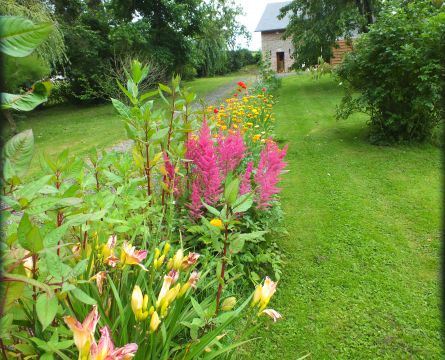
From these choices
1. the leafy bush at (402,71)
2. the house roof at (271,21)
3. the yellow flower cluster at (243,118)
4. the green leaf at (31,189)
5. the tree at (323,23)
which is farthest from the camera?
the house roof at (271,21)

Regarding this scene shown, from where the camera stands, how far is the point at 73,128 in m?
12.7

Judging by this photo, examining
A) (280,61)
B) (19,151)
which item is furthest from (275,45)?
(19,151)

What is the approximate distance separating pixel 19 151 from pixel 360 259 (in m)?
3.29

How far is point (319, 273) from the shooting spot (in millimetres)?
3078

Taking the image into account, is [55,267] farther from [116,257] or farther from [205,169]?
[205,169]

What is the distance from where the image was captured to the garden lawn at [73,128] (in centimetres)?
941

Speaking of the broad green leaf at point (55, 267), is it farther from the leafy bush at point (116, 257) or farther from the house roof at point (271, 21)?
the house roof at point (271, 21)

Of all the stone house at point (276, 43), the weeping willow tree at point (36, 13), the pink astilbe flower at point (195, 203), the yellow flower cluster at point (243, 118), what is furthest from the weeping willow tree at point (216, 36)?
the pink astilbe flower at point (195, 203)

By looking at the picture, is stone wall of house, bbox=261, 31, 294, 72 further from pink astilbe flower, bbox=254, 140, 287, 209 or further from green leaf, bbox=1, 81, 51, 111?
green leaf, bbox=1, 81, 51, 111

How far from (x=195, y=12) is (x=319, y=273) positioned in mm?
18518

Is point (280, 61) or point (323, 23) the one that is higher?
point (323, 23)

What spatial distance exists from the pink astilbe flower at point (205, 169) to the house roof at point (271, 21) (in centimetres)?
3253

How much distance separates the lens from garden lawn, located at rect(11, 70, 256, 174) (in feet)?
30.9

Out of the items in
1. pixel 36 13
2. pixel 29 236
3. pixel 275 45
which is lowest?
pixel 29 236
